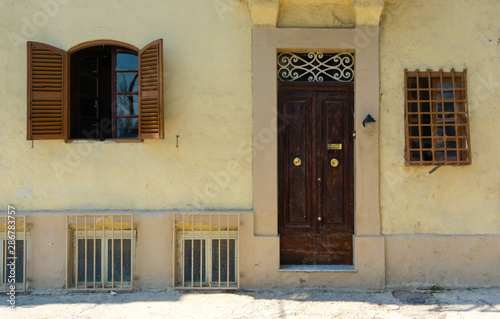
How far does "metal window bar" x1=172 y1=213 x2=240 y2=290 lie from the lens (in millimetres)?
4773

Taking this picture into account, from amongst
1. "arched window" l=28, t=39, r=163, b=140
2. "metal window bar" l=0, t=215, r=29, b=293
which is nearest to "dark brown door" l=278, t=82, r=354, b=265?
"arched window" l=28, t=39, r=163, b=140

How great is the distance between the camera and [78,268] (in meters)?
4.83

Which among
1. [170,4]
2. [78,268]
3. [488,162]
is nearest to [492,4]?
[488,162]

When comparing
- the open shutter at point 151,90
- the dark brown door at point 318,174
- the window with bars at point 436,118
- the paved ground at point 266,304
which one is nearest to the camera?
the paved ground at point 266,304

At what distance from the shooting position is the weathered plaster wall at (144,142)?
4.80 meters

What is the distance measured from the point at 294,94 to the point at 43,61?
10.3ft

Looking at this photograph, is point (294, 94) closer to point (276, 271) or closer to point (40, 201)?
point (276, 271)

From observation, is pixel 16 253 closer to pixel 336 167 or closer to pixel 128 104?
pixel 128 104

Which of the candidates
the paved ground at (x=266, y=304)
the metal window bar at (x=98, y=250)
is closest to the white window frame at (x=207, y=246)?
the paved ground at (x=266, y=304)

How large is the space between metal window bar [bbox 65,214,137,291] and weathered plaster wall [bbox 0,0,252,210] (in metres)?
0.19

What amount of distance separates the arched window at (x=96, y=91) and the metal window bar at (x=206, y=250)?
4.01 feet

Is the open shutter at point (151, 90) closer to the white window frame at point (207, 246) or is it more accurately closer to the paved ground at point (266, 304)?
the white window frame at point (207, 246)

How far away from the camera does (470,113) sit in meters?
4.82

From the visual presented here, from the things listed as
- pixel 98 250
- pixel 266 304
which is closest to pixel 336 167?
pixel 266 304
